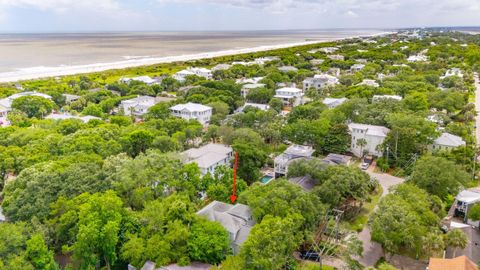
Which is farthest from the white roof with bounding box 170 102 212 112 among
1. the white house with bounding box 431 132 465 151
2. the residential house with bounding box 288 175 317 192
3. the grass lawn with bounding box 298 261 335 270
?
the grass lawn with bounding box 298 261 335 270

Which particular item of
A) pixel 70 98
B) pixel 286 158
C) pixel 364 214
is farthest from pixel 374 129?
pixel 70 98

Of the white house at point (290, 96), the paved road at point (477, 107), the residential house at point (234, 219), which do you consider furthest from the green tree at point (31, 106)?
the paved road at point (477, 107)

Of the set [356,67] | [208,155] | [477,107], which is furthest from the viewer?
[356,67]

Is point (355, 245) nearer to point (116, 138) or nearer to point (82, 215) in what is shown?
point (82, 215)

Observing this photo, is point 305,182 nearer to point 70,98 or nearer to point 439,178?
point 439,178

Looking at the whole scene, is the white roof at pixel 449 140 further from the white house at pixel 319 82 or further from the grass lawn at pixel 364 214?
the white house at pixel 319 82

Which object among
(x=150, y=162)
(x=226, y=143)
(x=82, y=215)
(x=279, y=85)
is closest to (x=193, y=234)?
(x=82, y=215)
